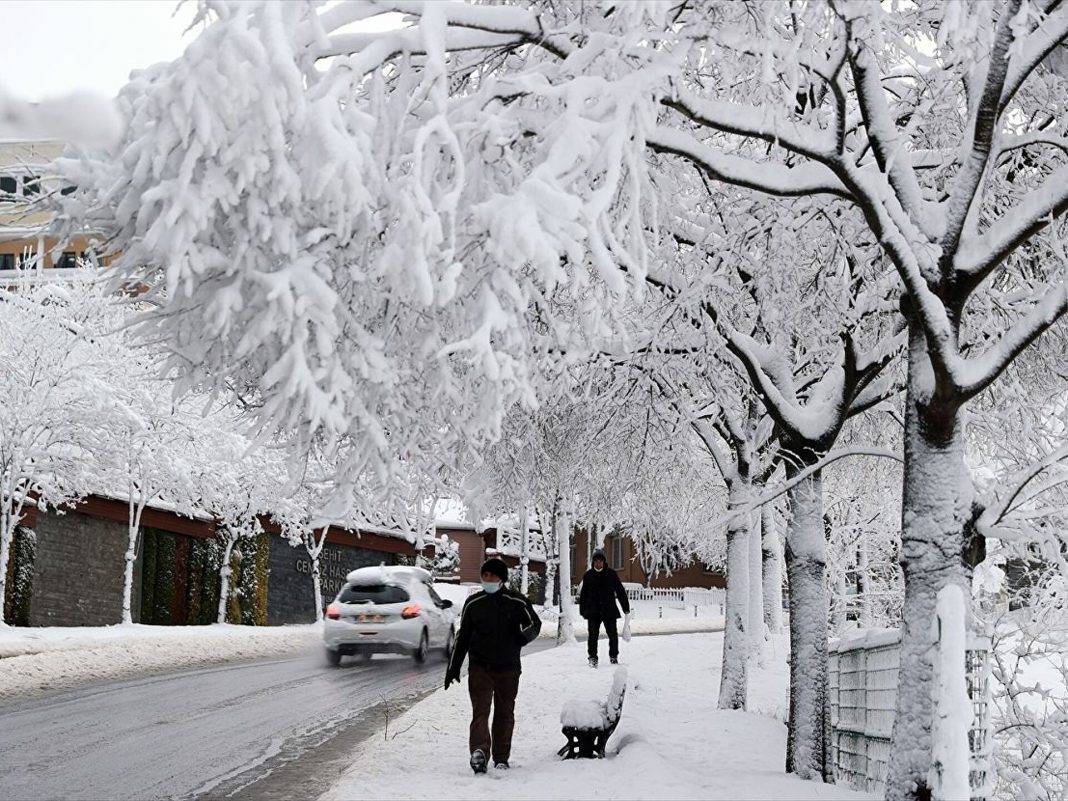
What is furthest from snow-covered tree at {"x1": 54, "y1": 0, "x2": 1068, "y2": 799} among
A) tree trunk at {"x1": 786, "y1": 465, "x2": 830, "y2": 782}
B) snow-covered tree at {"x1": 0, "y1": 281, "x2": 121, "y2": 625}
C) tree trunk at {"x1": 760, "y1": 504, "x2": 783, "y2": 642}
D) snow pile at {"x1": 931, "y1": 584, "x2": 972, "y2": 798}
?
snow-covered tree at {"x1": 0, "y1": 281, "x2": 121, "y2": 625}

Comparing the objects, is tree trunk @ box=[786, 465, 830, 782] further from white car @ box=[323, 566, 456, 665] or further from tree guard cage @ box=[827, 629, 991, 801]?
white car @ box=[323, 566, 456, 665]

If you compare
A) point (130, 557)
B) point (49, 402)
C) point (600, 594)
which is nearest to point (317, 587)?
point (130, 557)

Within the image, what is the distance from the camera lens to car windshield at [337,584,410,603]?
19000 mm

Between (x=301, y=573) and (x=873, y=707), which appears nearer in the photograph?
(x=873, y=707)

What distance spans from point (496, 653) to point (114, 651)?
42.3 feet

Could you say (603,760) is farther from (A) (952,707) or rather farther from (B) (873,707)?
(A) (952,707)

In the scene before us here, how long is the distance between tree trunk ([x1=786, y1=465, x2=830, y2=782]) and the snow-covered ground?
0.32 meters

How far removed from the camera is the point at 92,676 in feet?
54.9

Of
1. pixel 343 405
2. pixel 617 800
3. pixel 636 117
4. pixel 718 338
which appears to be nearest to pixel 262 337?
pixel 343 405

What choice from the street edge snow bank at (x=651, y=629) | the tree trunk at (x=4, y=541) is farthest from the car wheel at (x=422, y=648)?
the street edge snow bank at (x=651, y=629)

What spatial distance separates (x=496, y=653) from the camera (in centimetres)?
917

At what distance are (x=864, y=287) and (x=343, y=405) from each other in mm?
5628

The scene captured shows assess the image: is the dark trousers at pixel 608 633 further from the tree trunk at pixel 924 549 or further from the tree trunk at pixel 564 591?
the tree trunk at pixel 924 549

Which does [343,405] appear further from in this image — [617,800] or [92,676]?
[92,676]
